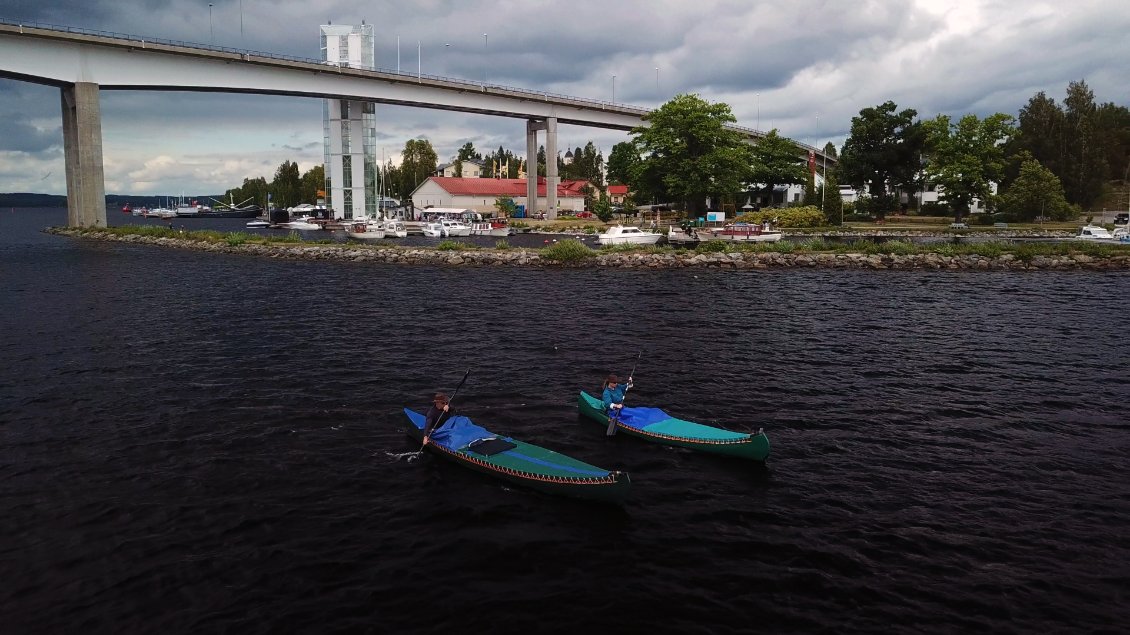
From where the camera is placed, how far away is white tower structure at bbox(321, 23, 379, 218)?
11831 centimetres

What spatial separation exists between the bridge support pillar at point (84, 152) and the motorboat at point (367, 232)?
3101 cm

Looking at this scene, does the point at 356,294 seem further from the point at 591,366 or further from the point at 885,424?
the point at 885,424

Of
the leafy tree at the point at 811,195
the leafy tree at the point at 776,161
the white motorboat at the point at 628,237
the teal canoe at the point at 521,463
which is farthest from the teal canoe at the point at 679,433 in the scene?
the leafy tree at the point at 776,161

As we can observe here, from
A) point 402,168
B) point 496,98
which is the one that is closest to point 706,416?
point 496,98

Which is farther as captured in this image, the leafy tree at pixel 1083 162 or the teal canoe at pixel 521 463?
the leafy tree at pixel 1083 162

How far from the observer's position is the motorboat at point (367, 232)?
98.8 m

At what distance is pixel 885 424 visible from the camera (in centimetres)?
2053

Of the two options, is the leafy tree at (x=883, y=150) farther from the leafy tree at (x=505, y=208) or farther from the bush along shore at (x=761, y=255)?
the leafy tree at (x=505, y=208)

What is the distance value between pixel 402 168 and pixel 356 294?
6185 inches

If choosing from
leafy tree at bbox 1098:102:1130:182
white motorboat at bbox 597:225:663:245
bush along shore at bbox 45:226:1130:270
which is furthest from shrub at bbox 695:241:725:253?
leafy tree at bbox 1098:102:1130:182

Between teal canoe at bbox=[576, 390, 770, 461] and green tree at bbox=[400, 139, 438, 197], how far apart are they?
177576 millimetres

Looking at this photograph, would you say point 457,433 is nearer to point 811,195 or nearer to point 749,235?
point 749,235

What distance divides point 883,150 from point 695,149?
1203 inches

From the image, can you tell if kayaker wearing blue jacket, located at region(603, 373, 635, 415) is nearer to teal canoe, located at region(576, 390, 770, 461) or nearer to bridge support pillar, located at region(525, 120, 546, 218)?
teal canoe, located at region(576, 390, 770, 461)
